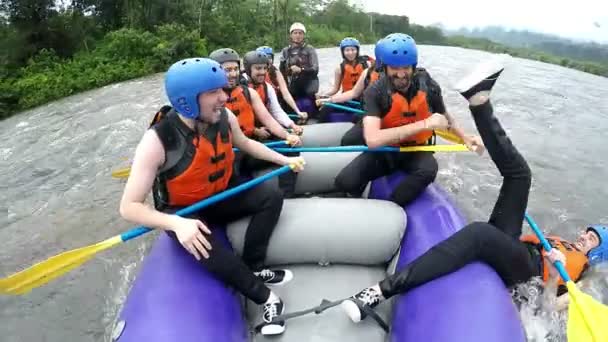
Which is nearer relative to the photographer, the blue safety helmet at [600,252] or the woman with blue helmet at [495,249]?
the woman with blue helmet at [495,249]

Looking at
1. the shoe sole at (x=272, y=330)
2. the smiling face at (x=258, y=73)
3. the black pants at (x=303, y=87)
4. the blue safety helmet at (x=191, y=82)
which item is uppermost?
the blue safety helmet at (x=191, y=82)

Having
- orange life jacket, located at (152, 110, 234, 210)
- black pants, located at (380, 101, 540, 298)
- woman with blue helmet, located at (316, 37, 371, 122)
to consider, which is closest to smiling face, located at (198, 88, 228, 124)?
orange life jacket, located at (152, 110, 234, 210)

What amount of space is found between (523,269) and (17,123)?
1079cm

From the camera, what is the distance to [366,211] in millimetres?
2756

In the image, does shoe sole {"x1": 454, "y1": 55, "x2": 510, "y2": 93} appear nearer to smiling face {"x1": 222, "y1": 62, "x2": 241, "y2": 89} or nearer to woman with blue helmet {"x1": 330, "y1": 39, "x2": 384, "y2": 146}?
woman with blue helmet {"x1": 330, "y1": 39, "x2": 384, "y2": 146}

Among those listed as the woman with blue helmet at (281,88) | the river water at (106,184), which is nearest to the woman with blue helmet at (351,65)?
the woman with blue helmet at (281,88)

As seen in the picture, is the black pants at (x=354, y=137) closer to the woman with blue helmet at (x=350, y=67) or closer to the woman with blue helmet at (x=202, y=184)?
the woman with blue helmet at (x=350, y=67)

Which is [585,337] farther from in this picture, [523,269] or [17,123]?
[17,123]

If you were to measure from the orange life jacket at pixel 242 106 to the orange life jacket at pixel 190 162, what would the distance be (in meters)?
1.17

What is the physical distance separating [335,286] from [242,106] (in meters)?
1.77

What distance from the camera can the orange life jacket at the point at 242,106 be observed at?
3684 mm

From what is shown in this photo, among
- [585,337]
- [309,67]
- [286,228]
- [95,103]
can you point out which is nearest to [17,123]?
[95,103]

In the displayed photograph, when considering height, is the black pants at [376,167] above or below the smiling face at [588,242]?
above

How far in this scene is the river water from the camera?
10.9 ft
